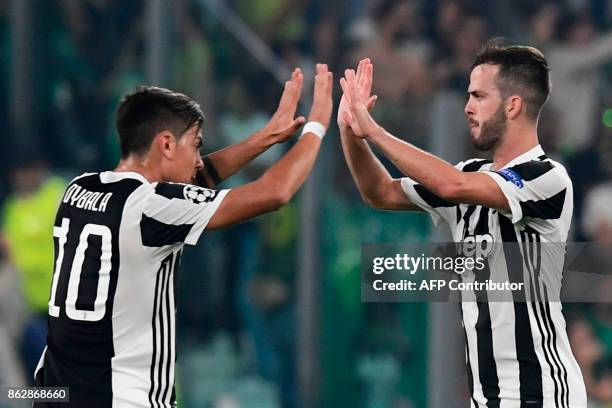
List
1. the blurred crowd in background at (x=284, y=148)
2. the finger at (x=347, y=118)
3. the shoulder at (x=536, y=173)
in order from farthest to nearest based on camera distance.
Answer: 1. the blurred crowd in background at (x=284, y=148)
2. the finger at (x=347, y=118)
3. the shoulder at (x=536, y=173)

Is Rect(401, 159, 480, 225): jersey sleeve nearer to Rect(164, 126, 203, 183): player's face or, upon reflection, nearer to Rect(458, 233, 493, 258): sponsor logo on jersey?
Rect(458, 233, 493, 258): sponsor logo on jersey

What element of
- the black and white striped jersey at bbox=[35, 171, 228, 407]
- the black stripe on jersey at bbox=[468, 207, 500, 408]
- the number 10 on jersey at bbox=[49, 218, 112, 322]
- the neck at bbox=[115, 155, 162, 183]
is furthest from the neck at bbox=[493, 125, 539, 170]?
the number 10 on jersey at bbox=[49, 218, 112, 322]

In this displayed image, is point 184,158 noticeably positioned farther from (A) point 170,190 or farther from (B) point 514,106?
(B) point 514,106

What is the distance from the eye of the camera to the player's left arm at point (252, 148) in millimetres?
5152

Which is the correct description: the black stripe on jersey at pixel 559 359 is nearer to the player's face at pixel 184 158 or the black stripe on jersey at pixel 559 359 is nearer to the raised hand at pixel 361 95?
the raised hand at pixel 361 95

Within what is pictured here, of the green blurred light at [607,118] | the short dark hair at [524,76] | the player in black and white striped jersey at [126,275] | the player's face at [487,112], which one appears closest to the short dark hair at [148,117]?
the player in black and white striped jersey at [126,275]

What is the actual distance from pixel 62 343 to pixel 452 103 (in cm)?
382

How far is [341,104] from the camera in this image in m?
4.94

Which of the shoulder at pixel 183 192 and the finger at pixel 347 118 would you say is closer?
the shoulder at pixel 183 192

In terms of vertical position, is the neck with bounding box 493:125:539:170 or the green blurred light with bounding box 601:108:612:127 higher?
the green blurred light with bounding box 601:108:612:127

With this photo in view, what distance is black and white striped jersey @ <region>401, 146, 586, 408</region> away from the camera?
4512 mm

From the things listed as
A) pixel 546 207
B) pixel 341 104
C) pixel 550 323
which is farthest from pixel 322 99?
pixel 550 323

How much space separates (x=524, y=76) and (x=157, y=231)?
1498mm

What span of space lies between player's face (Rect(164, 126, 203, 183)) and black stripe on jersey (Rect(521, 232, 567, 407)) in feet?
4.17
